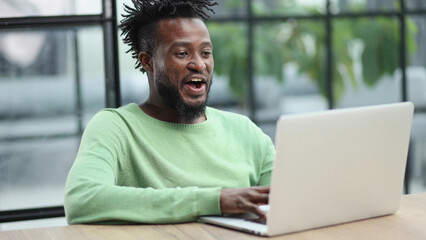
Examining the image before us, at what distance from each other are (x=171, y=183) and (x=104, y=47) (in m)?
0.89

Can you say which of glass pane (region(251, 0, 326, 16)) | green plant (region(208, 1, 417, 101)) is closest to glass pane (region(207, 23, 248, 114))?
green plant (region(208, 1, 417, 101))

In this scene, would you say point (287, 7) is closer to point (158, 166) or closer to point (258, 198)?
point (158, 166)

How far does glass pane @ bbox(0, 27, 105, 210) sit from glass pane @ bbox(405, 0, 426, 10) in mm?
2734

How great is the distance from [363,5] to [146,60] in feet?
11.8

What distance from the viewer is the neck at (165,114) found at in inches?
83.1

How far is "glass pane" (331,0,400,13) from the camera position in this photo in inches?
208

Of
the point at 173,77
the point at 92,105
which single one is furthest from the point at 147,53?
the point at 92,105

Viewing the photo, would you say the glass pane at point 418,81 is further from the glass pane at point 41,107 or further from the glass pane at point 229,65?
the glass pane at point 41,107

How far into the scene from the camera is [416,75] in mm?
5211

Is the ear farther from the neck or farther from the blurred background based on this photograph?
the blurred background

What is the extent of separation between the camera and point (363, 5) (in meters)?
5.50

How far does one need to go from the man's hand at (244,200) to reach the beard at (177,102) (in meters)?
0.35

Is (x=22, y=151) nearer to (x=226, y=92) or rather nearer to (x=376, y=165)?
(x=376, y=165)

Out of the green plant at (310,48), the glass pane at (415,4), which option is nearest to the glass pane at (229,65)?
the green plant at (310,48)
